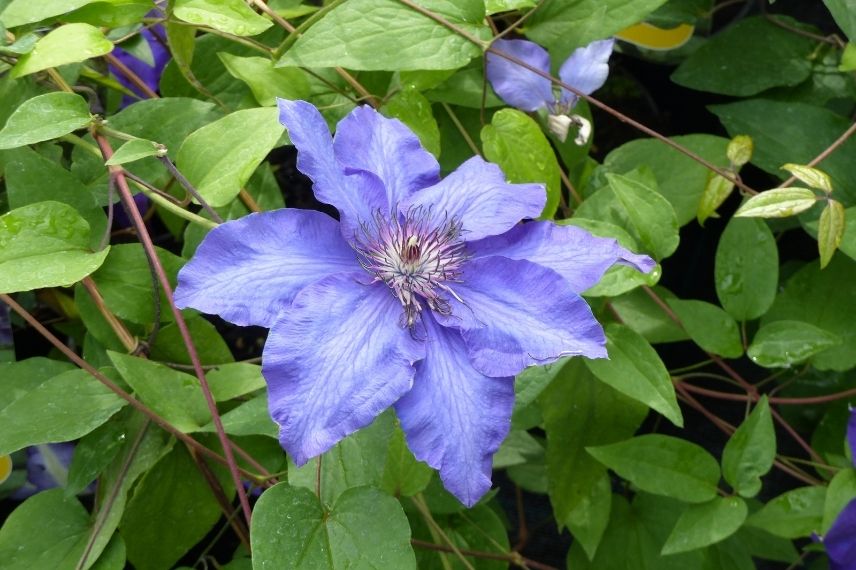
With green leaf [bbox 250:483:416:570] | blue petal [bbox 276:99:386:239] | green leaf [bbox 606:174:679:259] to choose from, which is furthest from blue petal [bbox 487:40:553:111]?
green leaf [bbox 250:483:416:570]

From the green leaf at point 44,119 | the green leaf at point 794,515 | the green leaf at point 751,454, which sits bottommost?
the green leaf at point 794,515

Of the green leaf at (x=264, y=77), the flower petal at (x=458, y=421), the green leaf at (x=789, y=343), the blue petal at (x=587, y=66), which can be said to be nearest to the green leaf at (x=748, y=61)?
the blue petal at (x=587, y=66)

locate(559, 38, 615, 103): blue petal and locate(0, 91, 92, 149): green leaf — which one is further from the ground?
locate(0, 91, 92, 149): green leaf

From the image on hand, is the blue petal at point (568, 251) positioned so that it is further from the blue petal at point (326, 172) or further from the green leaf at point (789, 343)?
the green leaf at point (789, 343)

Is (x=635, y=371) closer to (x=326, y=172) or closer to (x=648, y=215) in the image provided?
(x=648, y=215)

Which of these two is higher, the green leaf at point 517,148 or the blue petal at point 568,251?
the blue petal at point 568,251

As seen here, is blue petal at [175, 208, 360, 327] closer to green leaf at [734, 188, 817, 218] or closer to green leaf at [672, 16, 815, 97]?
green leaf at [734, 188, 817, 218]

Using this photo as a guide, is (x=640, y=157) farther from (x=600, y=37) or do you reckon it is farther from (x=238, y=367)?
(x=238, y=367)

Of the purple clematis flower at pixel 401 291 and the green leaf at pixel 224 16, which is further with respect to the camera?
the green leaf at pixel 224 16
